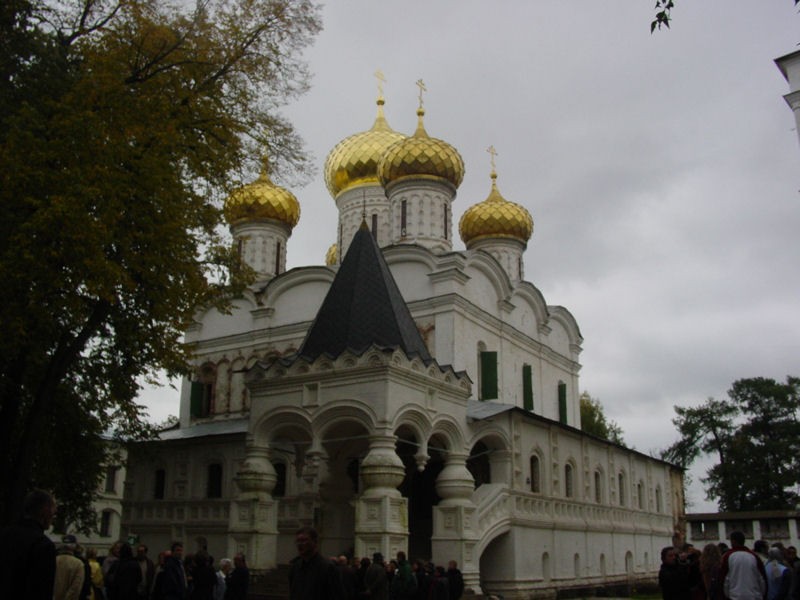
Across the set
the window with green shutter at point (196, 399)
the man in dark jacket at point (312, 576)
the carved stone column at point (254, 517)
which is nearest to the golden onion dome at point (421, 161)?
the window with green shutter at point (196, 399)

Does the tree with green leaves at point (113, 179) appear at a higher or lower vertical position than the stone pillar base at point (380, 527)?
higher

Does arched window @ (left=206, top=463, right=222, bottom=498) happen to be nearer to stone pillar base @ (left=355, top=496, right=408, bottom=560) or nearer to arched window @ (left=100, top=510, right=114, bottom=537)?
stone pillar base @ (left=355, top=496, right=408, bottom=560)

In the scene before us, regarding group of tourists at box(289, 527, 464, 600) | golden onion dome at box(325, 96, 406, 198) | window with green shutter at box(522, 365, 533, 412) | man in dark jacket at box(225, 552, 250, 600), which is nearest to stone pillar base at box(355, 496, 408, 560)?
group of tourists at box(289, 527, 464, 600)

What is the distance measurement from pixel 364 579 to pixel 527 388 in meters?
14.1

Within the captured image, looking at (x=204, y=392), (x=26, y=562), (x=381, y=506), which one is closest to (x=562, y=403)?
(x=204, y=392)

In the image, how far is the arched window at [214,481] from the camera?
20578 millimetres

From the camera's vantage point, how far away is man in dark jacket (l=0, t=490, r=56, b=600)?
3.78m

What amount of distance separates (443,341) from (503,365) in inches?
122

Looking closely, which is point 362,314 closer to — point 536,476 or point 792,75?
point 536,476

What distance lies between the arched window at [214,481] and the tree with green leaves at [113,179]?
707 centimetres

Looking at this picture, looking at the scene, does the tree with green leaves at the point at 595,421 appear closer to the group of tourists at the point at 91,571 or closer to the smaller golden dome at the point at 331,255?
the smaller golden dome at the point at 331,255

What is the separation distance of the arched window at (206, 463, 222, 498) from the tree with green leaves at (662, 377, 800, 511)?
25.5 metres

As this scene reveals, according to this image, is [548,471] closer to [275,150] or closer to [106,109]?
[275,150]

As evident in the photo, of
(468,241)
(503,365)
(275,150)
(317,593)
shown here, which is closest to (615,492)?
(503,365)
